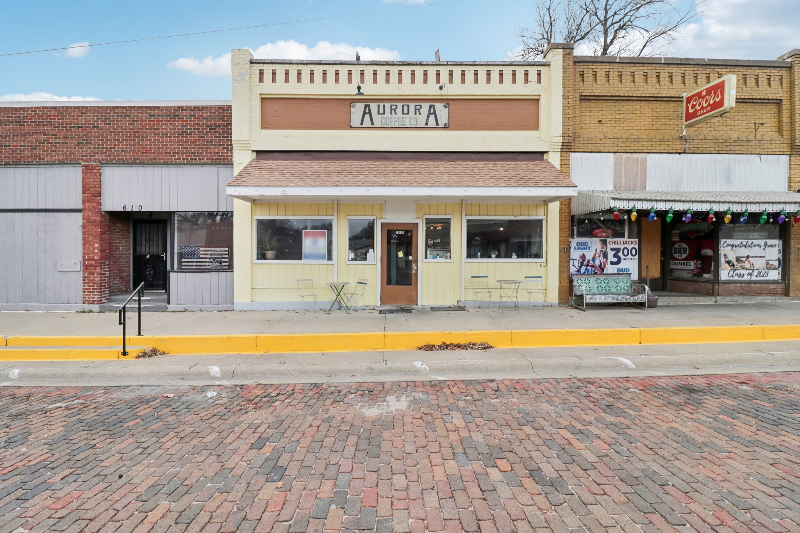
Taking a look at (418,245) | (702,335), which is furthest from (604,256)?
(418,245)

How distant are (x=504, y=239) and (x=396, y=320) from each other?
414 centimetres

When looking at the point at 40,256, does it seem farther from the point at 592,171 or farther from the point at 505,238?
the point at 592,171

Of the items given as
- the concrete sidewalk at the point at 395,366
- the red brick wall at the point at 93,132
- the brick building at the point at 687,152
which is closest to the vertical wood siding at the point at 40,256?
the red brick wall at the point at 93,132

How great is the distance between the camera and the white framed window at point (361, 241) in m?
11.4

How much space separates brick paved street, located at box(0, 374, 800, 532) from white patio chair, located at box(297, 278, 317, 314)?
5.73 meters

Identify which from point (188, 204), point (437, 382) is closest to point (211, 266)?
point (188, 204)

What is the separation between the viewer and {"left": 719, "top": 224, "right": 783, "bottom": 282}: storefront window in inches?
479

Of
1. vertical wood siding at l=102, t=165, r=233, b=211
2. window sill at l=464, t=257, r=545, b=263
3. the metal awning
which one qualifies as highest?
vertical wood siding at l=102, t=165, r=233, b=211

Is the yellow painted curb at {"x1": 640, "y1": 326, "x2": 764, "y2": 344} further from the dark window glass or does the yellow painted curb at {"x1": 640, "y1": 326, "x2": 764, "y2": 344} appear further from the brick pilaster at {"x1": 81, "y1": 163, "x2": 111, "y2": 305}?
the brick pilaster at {"x1": 81, "y1": 163, "x2": 111, "y2": 305}

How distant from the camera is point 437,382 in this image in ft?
19.6

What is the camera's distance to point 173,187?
1148 centimetres

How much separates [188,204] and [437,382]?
921 centimetres

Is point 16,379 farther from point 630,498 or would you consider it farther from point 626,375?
point 626,375

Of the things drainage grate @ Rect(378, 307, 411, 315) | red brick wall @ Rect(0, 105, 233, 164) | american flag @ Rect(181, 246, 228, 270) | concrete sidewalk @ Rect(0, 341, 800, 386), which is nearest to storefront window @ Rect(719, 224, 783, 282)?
concrete sidewalk @ Rect(0, 341, 800, 386)
